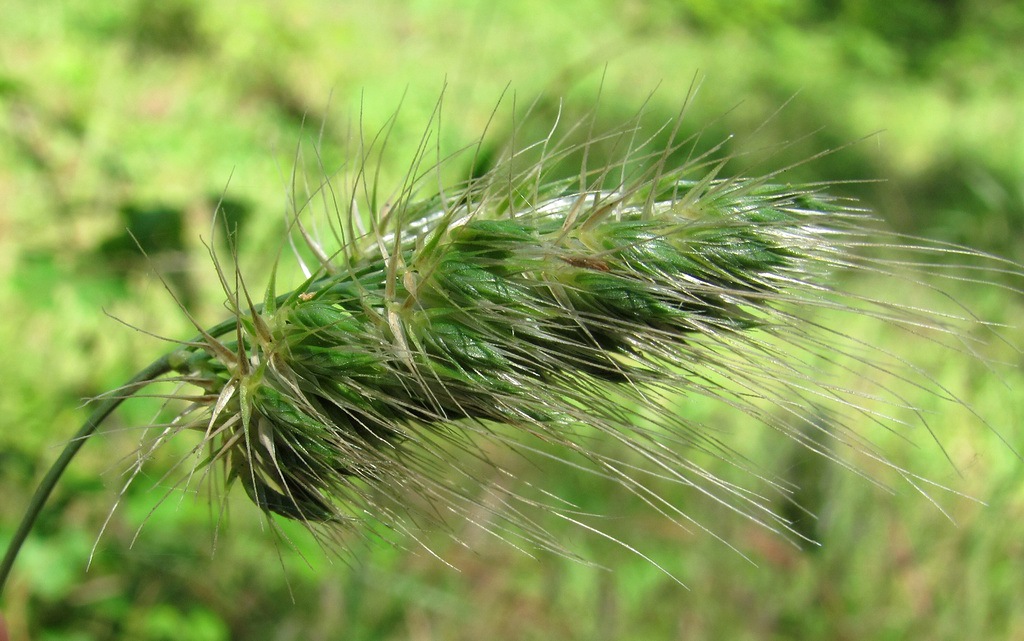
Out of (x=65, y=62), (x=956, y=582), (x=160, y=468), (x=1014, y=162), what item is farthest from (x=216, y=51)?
(x=1014, y=162)

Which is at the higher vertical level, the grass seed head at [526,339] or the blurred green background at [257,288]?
the grass seed head at [526,339]

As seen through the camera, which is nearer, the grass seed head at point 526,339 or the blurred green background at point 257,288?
the grass seed head at point 526,339

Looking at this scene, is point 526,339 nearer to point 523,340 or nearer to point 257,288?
point 523,340

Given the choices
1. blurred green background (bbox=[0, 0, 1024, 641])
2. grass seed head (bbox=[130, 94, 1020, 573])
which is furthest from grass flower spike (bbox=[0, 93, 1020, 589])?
blurred green background (bbox=[0, 0, 1024, 641])

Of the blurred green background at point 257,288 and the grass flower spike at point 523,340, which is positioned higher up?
the grass flower spike at point 523,340

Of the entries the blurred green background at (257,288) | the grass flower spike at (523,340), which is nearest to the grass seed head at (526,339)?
the grass flower spike at (523,340)

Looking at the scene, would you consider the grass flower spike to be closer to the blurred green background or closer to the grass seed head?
the grass seed head

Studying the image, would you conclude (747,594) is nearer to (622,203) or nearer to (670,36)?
(622,203)

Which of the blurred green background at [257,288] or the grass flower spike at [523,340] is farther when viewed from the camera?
the blurred green background at [257,288]

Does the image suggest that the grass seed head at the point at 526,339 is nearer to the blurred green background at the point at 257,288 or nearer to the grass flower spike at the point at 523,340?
the grass flower spike at the point at 523,340
